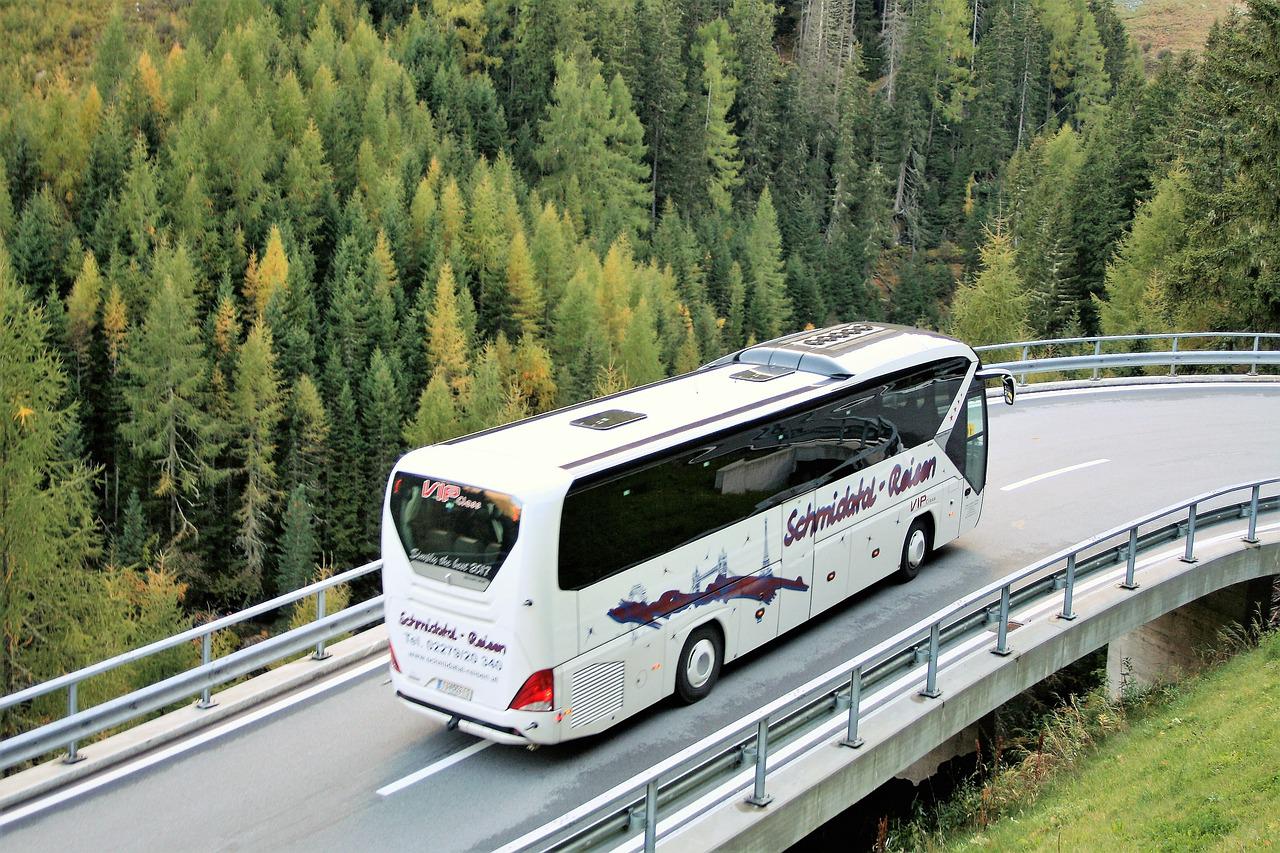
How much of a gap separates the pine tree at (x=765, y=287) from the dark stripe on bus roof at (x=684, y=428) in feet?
278

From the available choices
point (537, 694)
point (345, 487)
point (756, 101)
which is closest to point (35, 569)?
point (345, 487)

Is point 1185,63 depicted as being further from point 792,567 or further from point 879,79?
point 879,79

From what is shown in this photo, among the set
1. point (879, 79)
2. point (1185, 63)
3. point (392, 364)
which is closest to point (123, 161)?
point (392, 364)

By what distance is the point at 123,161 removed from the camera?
81.7 m

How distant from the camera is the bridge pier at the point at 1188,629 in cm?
1786

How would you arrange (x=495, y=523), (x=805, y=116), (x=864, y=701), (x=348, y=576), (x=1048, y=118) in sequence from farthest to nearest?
(x=1048, y=118)
(x=805, y=116)
(x=348, y=576)
(x=864, y=701)
(x=495, y=523)

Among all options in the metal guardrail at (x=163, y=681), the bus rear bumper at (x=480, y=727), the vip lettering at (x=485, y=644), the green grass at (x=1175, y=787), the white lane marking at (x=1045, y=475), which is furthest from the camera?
the white lane marking at (x=1045, y=475)

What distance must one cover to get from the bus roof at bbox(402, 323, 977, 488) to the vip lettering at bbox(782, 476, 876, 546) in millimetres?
1253

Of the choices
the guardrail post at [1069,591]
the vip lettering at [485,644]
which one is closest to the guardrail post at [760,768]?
the vip lettering at [485,644]

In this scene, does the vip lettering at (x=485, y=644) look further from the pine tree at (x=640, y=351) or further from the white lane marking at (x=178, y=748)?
the pine tree at (x=640, y=351)

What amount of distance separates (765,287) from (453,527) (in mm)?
93578

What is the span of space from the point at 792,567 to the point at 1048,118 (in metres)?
148

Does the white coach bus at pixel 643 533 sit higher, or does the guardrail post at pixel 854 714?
the white coach bus at pixel 643 533

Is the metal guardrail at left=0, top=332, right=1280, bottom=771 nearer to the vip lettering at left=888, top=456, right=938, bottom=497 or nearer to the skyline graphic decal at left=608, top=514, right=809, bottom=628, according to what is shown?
the skyline graphic decal at left=608, top=514, right=809, bottom=628
